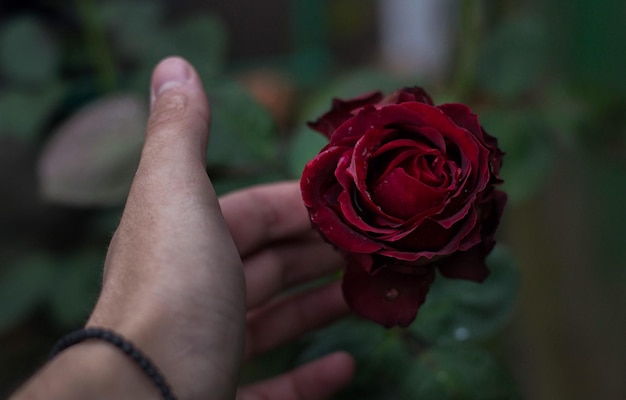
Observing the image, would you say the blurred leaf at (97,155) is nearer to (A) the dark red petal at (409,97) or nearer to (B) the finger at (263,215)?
(B) the finger at (263,215)

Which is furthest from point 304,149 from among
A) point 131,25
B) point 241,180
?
point 131,25

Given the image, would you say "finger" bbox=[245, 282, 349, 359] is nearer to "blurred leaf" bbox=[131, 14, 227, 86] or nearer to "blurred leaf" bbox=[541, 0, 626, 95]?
"blurred leaf" bbox=[131, 14, 227, 86]

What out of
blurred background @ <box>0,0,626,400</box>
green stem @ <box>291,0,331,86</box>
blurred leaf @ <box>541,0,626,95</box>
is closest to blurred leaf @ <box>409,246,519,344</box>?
blurred background @ <box>0,0,626,400</box>

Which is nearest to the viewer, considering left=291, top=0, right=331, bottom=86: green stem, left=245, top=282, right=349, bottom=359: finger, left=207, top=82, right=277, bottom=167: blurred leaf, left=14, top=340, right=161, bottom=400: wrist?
left=14, top=340, right=161, bottom=400: wrist

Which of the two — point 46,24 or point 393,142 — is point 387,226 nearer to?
point 393,142

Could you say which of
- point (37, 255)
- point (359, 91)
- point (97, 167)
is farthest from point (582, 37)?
point (37, 255)
